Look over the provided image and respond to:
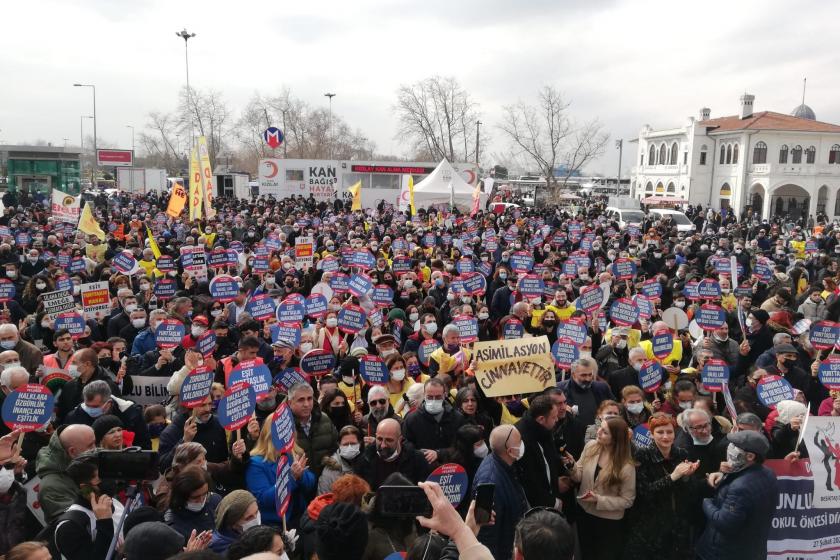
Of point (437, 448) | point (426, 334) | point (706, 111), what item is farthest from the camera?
point (706, 111)

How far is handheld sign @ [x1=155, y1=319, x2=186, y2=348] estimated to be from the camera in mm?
7758

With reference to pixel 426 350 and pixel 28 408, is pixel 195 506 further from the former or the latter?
pixel 426 350

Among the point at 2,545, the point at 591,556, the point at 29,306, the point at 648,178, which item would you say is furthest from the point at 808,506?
the point at 648,178

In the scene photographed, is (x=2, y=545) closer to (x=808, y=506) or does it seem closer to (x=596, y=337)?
(x=808, y=506)

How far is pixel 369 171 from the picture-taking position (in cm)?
4131

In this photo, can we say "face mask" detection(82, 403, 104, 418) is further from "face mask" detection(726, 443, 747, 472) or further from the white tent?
the white tent

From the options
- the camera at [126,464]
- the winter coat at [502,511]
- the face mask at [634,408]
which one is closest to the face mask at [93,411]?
the camera at [126,464]

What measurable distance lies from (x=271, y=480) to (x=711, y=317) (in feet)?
21.3

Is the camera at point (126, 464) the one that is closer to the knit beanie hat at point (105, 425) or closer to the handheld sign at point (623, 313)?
the knit beanie hat at point (105, 425)

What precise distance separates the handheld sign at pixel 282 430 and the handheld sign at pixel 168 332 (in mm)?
3468

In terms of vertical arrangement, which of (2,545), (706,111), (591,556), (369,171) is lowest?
(591,556)

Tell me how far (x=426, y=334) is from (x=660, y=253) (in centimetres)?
962

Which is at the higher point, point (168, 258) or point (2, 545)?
point (168, 258)

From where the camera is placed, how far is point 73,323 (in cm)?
829
